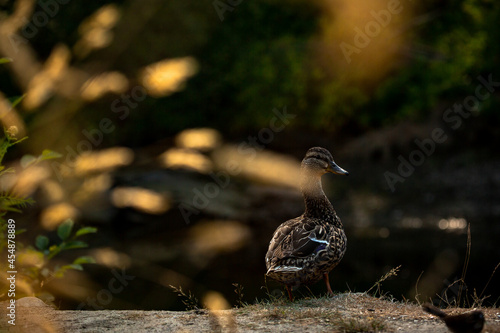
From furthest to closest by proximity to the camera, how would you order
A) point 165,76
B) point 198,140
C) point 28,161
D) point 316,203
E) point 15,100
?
point 316,203, point 28,161, point 15,100, point 198,140, point 165,76

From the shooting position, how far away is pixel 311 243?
6.20 meters

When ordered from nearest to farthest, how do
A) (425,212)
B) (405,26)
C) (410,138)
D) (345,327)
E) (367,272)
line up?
(345,327) < (367,272) < (425,212) < (410,138) < (405,26)

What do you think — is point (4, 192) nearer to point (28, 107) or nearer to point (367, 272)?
point (28, 107)

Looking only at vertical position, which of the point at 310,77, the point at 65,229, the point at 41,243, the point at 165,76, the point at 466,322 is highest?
the point at 310,77

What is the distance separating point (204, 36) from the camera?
18.0 meters

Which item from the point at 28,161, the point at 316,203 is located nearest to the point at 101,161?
the point at 28,161

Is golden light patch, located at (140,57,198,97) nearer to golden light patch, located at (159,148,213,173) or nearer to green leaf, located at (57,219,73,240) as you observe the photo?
golden light patch, located at (159,148,213,173)

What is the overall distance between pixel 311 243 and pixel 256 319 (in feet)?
4.07

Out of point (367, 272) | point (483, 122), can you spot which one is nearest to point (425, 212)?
point (483, 122)

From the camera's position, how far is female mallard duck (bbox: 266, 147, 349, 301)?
6105 millimetres

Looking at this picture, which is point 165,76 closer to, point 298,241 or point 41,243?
point 41,243

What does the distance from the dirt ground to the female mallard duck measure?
0.34 meters

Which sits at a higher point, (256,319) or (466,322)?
(466,322)

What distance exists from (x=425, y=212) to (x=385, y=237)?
8.16ft
